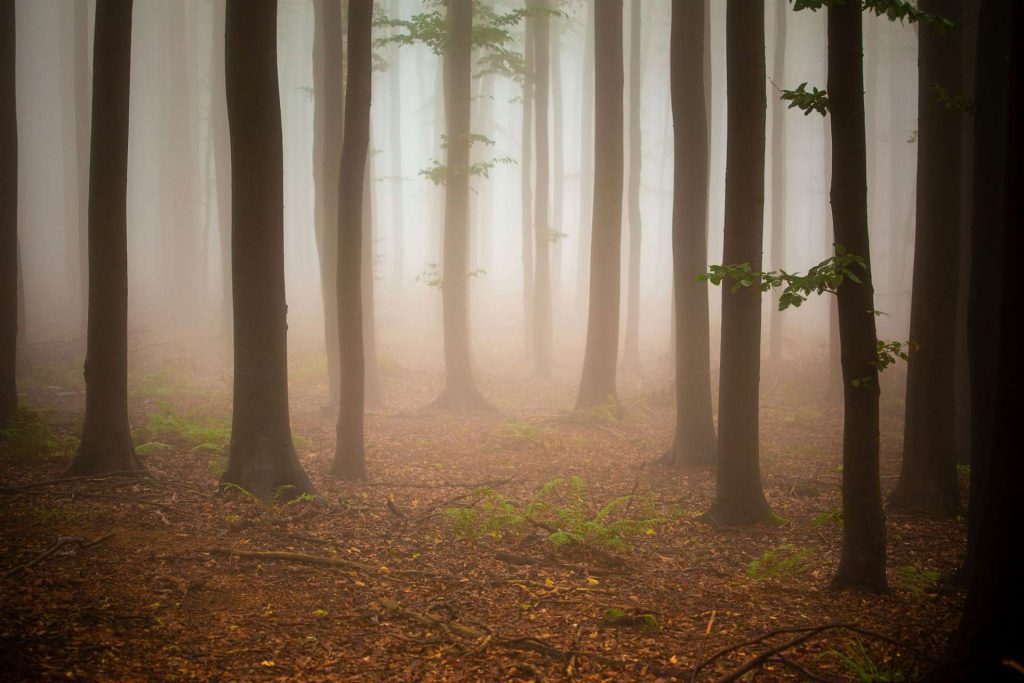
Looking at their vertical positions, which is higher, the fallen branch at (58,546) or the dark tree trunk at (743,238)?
the dark tree trunk at (743,238)

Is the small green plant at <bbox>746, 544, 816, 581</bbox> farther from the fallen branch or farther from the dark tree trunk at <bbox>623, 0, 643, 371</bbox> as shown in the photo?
the dark tree trunk at <bbox>623, 0, 643, 371</bbox>

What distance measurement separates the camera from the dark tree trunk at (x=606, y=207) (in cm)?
1445

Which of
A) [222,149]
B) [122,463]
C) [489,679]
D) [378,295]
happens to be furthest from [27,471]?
[378,295]

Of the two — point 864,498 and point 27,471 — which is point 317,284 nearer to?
point 27,471

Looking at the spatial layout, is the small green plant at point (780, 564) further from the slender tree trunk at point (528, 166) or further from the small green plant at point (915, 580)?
the slender tree trunk at point (528, 166)

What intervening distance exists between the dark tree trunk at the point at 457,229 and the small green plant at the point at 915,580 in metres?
11.0

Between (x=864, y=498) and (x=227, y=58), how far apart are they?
355 inches

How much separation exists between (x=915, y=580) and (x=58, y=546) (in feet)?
28.1

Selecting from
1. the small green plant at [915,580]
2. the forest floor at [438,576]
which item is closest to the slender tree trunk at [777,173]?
the forest floor at [438,576]

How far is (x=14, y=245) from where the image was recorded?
36.9 feet

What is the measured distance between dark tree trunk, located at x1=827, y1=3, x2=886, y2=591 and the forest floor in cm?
61

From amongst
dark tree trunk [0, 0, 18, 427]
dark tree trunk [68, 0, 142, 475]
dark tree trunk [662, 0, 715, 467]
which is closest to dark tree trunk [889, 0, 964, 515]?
dark tree trunk [662, 0, 715, 467]

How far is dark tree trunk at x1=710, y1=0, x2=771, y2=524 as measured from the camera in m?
7.94

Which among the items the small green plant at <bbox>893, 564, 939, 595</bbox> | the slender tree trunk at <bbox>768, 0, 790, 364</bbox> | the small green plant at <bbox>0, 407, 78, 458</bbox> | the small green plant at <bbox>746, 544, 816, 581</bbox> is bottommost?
the small green plant at <bbox>746, 544, 816, 581</bbox>
